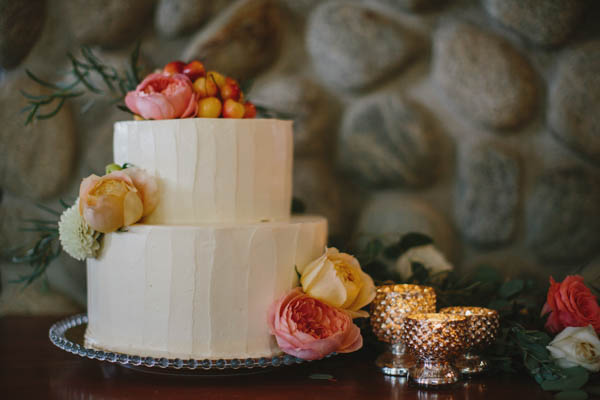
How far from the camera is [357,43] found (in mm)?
1539

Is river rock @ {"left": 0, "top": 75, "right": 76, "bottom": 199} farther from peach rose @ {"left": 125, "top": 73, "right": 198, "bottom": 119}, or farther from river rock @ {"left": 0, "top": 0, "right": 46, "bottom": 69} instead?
peach rose @ {"left": 125, "top": 73, "right": 198, "bottom": 119}

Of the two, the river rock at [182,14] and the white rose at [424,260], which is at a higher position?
the river rock at [182,14]

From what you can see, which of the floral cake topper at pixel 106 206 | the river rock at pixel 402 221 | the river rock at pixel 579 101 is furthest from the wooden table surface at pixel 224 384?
the river rock at pixel 579 101

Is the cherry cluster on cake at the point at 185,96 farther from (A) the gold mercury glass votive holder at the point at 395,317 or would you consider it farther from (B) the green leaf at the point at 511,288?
(B) the green leaf at the point at 511,288

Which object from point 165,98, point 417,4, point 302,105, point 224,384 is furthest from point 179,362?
point 417,4

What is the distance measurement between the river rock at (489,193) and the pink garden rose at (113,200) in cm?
83

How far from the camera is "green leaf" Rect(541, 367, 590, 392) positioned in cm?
98

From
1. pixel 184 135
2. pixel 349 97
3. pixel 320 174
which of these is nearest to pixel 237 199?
pixel 184 135

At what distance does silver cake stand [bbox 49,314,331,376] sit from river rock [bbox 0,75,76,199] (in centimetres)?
48

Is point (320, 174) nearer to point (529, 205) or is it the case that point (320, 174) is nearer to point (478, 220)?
point (478, 220)

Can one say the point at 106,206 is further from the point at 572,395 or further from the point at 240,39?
the point at 572,395

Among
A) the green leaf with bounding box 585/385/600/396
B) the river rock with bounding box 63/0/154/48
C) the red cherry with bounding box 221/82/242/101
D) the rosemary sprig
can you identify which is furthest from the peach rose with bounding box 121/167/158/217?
the green leaf with bounding box 585/385/600/396

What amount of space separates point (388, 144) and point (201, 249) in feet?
2.27

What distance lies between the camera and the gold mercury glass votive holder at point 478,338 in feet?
3.40
